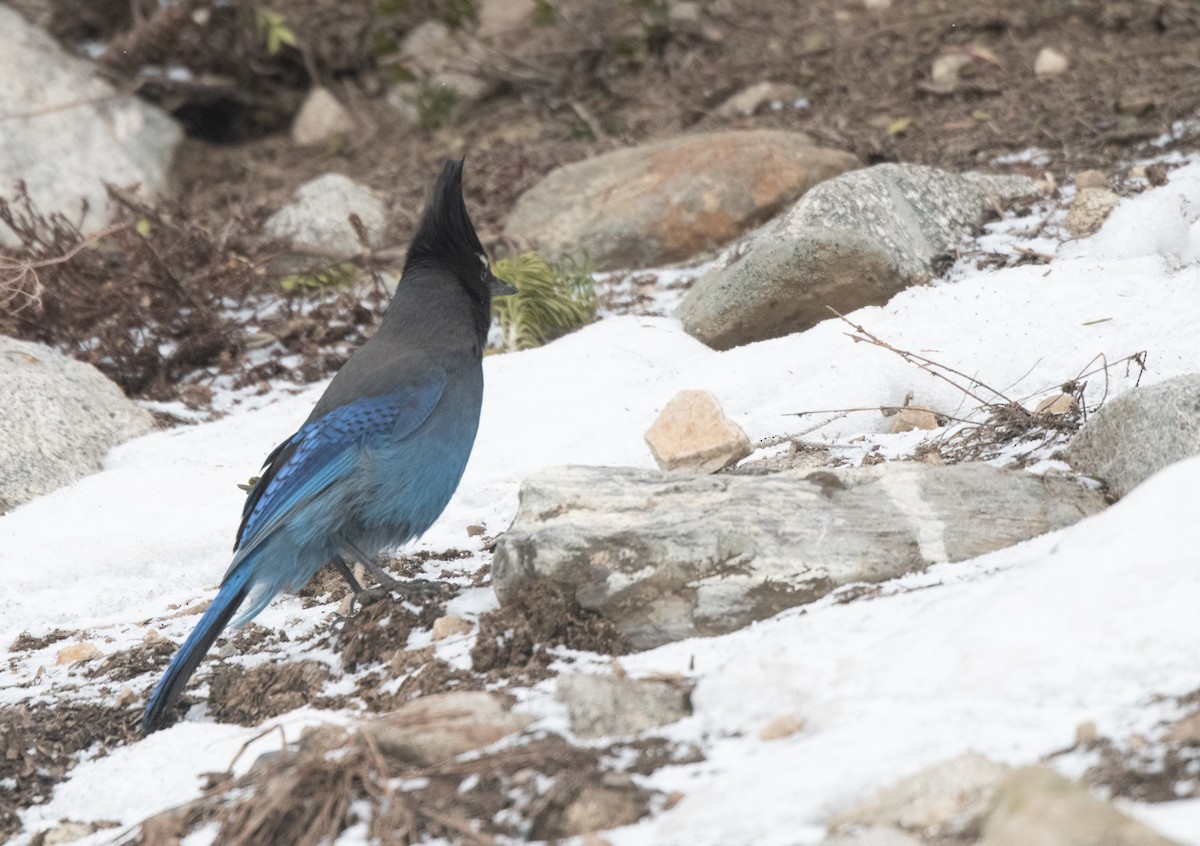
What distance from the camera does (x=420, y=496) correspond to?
346 cm

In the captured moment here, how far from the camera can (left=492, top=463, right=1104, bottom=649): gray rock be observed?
2889 mm

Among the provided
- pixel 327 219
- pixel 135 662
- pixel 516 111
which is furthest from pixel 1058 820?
pixel 516 111

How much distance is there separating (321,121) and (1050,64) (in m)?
4.18

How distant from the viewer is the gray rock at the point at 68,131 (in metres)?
7.88

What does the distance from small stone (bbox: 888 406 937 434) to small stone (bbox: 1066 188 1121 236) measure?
155 centimetres

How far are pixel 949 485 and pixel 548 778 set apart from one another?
1.25 meters

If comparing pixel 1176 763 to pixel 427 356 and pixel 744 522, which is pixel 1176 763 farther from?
pixel 427 356

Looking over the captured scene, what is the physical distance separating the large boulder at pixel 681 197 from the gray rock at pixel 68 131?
116 inches

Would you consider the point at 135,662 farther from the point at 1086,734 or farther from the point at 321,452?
the point at 1086,734

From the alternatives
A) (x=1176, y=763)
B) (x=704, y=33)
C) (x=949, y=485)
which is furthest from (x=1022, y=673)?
(x=704, y=33)

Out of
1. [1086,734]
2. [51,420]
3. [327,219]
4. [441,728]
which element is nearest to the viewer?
[1086,734]

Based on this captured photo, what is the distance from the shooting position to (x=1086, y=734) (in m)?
2.02

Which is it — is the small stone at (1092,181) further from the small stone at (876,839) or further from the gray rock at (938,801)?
the small stone at (876,839)

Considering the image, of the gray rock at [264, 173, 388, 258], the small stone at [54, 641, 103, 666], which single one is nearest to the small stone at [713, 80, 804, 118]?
the gray rock at [264, 173, 388, 258]
